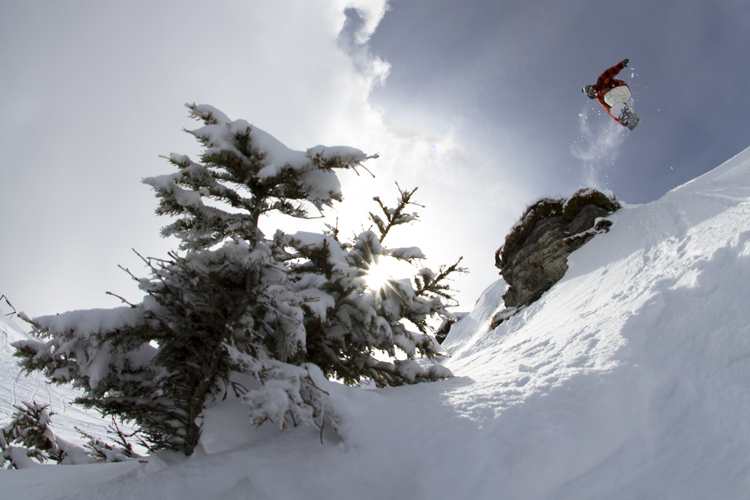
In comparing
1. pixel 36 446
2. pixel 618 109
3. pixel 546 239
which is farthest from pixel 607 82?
pixel 36 446

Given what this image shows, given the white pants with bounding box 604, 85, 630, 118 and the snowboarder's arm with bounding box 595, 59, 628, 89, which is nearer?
the snowboarder's arm with bounding box 595, 59, 628, 89

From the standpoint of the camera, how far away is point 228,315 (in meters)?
3.51

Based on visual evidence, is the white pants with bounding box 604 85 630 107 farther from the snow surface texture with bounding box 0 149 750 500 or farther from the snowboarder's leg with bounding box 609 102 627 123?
the snow surface texture with bounding box 0 149 750 500

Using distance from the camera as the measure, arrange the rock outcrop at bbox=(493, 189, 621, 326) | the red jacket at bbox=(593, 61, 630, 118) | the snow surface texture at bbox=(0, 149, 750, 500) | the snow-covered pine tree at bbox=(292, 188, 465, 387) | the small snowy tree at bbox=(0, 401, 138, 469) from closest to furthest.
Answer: the snow surface texture at bbox=(0, 149, 750, 500), the snow-covered pine tree at bbox=(292, 188, 465, 387), the small snowy tree at bbox=(0, 401, 138, 469), the red jacket at bbox=(593, 61, 630, 118), the rock outcrop at bbox=(493, 189, 621, 326)

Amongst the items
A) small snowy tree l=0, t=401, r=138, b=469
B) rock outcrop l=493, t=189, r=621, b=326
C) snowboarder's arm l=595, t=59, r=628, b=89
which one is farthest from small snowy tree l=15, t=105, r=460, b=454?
snowboarder's arm l=595, t=59, r=628, b=89

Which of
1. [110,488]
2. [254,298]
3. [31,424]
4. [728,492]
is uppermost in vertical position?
[254,298]

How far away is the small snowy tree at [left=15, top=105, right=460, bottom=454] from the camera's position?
3.44 meters

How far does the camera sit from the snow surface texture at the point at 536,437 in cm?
320

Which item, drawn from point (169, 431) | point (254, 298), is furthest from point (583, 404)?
point (169, 431)

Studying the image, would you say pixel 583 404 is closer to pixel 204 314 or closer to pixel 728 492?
pixel 728 492

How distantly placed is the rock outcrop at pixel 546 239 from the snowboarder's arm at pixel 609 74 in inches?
213

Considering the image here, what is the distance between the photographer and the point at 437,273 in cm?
675

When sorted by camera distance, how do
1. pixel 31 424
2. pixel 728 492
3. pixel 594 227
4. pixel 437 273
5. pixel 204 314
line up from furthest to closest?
pixel 594 227
pixel 437 273
pixel 31 424
pixel 204 314
pixel 728 492

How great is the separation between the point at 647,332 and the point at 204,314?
21.0 ft
